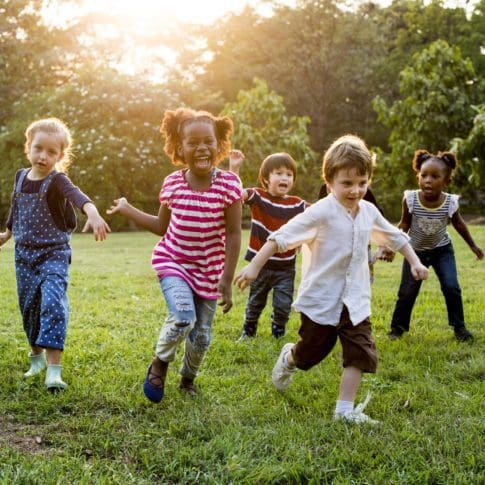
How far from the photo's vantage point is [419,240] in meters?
5.66

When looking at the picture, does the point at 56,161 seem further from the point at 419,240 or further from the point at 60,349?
the point at 419,240

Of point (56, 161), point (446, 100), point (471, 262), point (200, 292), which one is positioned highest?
point (446, 100)

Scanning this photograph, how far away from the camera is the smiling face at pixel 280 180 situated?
5742mm

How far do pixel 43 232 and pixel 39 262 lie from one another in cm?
19

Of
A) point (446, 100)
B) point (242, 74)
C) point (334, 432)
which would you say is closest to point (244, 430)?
point (334, 432)

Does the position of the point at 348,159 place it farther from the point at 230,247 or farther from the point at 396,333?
the point at 396,333

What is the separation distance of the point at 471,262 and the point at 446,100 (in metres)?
14.6

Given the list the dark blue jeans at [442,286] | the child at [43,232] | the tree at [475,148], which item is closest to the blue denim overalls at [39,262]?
the child at [43,232]

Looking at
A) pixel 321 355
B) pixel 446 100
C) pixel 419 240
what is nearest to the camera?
pixel 321 355

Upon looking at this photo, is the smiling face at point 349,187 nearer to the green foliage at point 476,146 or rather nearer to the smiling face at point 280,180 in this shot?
the smiling face at point 280,180

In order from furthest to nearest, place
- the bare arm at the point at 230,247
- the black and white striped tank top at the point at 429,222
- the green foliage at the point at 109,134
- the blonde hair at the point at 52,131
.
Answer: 1. the green foliage at the point at 109,134
2. the black and white striped tank top at the point at 429,222
3. the blonde hair at the point at 52,131
4. the bare arm at the point at 230,247

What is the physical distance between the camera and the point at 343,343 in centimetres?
363

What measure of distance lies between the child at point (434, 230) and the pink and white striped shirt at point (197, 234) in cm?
226


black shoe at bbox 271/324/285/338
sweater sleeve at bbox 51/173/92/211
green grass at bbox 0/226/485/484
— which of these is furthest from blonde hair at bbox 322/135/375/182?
black shoe at bbox 271/324/285/338
